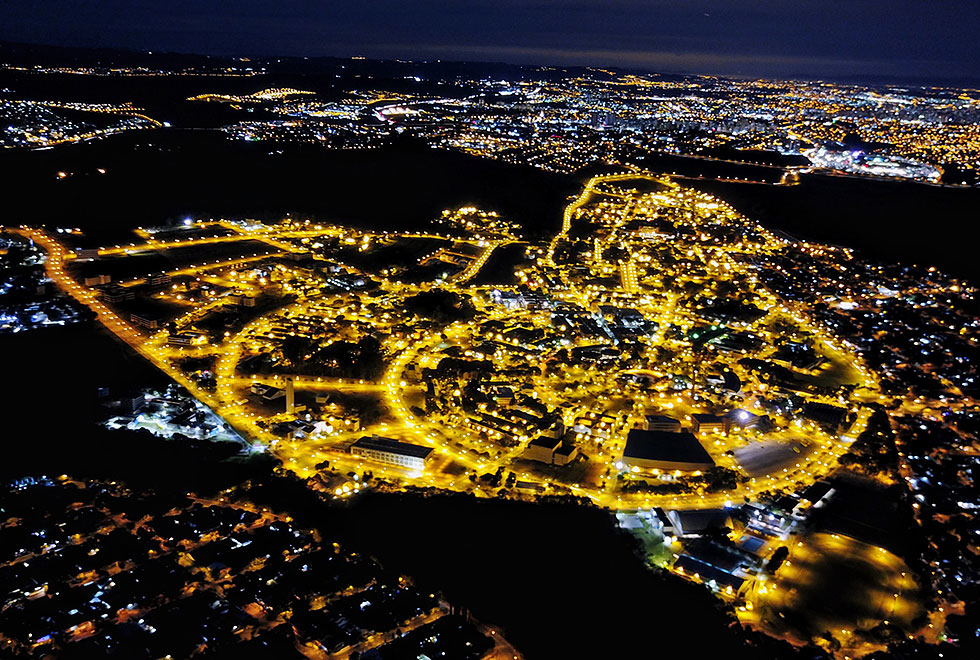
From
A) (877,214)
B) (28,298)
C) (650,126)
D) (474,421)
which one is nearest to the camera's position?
(474,421)

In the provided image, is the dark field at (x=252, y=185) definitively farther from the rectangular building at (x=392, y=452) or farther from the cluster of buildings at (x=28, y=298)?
the rectangular building at (x=392, y=452)

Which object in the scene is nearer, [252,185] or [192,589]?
[192,589]

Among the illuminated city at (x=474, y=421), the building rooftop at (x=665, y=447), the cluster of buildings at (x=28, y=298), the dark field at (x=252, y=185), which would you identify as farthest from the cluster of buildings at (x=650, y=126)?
the building rooftop at (x=665, y=447)

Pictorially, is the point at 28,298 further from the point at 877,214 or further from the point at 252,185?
the point at 877,214

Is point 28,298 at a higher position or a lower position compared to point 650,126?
lower

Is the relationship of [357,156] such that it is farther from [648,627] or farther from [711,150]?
[648,627]

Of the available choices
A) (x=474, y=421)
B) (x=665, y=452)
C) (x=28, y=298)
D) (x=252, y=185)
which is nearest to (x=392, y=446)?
(x=474, y=421)

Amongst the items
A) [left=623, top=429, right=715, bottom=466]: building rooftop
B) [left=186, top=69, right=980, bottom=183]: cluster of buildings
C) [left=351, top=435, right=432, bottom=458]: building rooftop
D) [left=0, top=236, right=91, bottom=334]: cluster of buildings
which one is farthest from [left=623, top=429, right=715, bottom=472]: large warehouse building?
[left=186, top=69, right=980, bottom=183]: cluster of buildings

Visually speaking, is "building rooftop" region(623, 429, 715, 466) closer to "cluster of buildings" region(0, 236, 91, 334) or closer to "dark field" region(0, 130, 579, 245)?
"cluster of buildings" region(0, 236, 91, 334)

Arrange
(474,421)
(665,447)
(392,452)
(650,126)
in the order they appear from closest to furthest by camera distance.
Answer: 1. (392,452)
2. (665,447)
3. (474,421)
4. (650,126)
